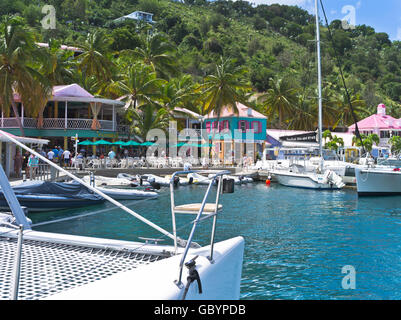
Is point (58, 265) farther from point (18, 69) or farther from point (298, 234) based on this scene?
point (18, 69)

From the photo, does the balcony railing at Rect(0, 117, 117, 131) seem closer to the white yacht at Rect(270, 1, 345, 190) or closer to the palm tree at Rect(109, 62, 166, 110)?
the palm tree at Rect(109, 62, 166, 110)

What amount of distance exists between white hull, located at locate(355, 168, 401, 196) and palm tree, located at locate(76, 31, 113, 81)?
96.6 ft

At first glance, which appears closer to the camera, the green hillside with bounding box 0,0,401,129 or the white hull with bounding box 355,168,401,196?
the white hull with bounding box 355,168,401,196

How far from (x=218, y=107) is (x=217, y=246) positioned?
42350mm

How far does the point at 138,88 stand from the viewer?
4219cm

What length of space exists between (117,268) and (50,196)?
1456cm

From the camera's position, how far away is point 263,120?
165ft

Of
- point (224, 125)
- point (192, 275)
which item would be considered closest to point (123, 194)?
point (192, 275)

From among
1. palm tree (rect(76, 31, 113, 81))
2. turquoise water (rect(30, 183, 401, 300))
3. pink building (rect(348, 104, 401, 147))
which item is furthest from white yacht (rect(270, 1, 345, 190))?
pink building (rect(348, 104, 401, 147))

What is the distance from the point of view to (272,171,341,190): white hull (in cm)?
3053

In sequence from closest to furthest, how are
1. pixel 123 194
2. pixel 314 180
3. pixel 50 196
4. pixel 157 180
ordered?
pixel 50 196 → pixel 123 194 → pixel 314 180 → pixel 157 180

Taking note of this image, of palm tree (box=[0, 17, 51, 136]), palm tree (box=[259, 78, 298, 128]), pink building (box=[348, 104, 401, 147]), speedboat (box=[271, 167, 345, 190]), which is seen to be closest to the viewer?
palm tree (box=[0, 17, 51, 136])

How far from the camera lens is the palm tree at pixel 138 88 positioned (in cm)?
4206

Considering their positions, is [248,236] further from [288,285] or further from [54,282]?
[54,282]
